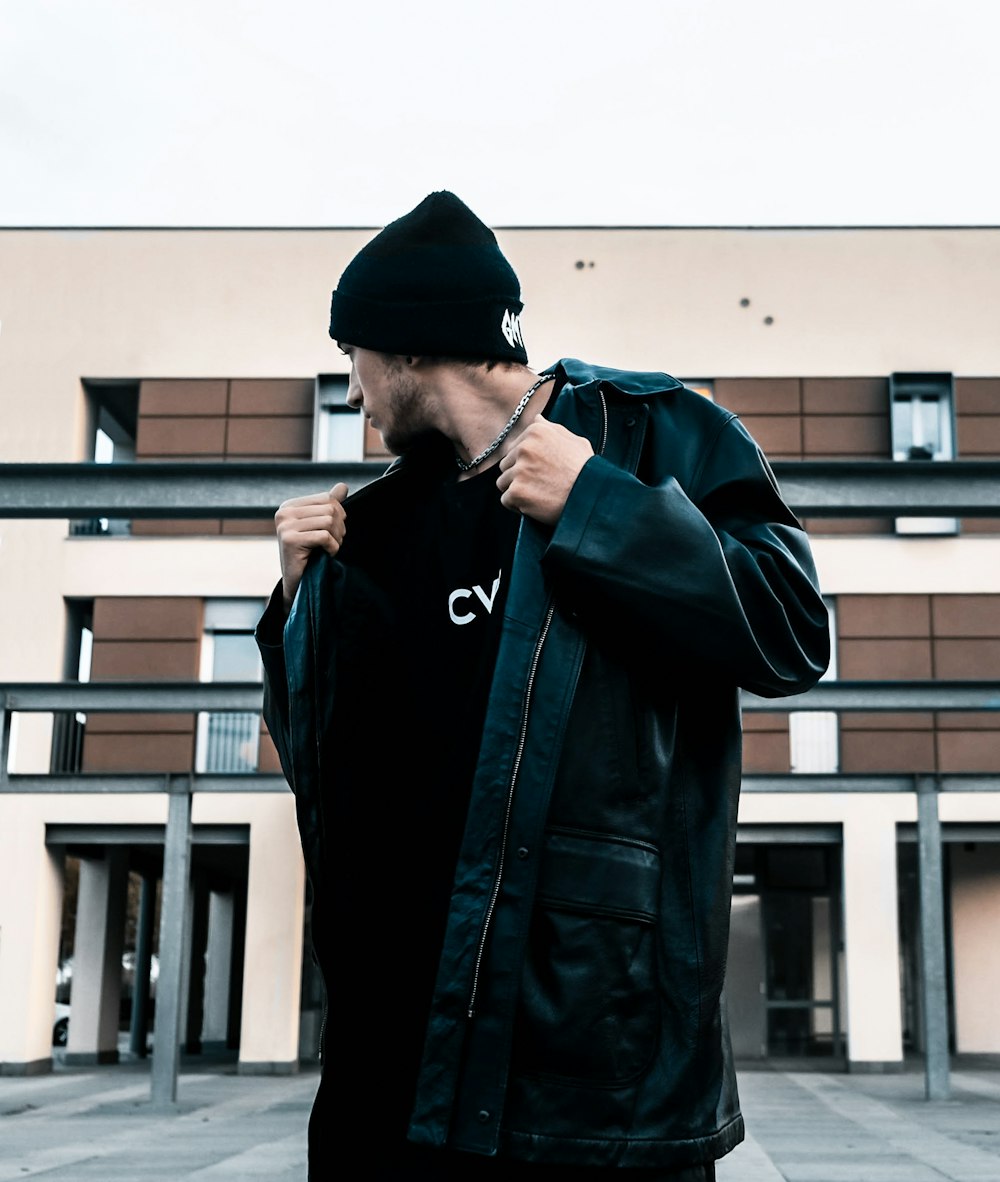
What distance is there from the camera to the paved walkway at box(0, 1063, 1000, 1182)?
30.9 ft

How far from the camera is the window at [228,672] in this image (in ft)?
69.0

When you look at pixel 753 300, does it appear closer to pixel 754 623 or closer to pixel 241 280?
pixel 241 280

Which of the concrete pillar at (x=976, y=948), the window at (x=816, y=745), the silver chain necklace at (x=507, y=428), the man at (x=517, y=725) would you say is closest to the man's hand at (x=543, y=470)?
the man at (x=517, y=725)

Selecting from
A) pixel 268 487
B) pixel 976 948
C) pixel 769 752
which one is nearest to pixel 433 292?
pixel 268 487

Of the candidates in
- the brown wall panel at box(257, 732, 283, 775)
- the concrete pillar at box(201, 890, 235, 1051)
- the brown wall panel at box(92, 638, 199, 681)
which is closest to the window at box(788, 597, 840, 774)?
the brown wall panel at box(257, 732, 283, 775)

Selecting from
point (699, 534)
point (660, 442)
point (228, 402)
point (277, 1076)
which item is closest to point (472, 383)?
point (660, 442)

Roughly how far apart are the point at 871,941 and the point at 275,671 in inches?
778

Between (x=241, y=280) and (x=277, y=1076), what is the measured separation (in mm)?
11264

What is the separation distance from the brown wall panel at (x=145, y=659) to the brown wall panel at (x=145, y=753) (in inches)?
35.0

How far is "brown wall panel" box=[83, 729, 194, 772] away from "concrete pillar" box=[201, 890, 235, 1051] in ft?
23.7

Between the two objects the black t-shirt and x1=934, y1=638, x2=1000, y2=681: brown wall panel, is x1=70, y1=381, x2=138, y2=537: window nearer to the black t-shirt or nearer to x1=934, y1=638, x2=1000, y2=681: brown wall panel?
x1=934, y1=638, x2=1000, y2=681: brown wall panel

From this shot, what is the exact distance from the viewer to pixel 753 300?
22.2m

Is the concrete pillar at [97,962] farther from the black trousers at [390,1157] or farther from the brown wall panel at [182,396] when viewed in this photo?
the black trousers at [390,1157]

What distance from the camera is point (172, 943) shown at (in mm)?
12906
